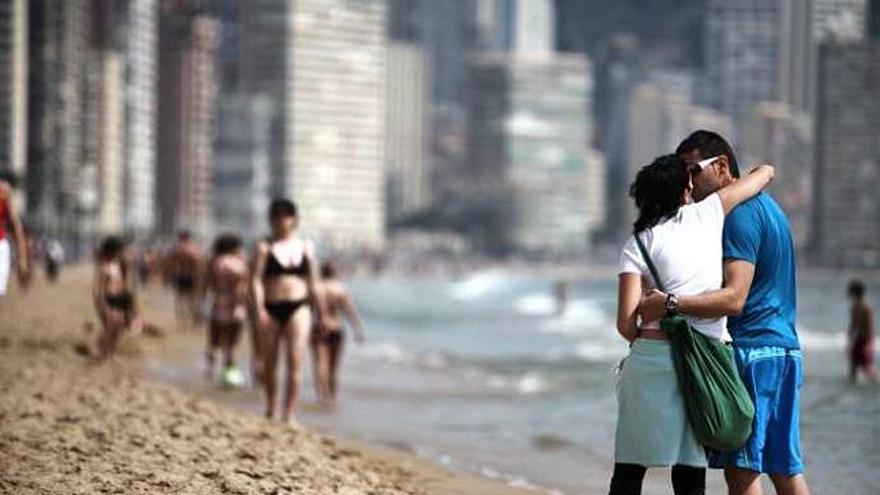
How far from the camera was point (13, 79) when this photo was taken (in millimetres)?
84312

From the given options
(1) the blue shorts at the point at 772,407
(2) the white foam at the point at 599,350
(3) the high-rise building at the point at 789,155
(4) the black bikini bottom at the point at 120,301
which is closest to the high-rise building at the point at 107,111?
(3) the high-rise building at the point at 789,155

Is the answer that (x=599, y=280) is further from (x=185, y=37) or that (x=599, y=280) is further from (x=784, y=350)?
(x=784, y=350)

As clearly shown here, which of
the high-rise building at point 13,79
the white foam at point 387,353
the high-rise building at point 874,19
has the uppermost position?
the high-rise building at point 874,19

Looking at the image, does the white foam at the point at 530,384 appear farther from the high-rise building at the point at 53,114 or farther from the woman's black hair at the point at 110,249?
the high-rise building at the point at 53,114

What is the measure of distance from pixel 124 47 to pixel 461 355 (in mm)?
126647

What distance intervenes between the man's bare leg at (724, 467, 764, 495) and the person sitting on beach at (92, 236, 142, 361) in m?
9.89

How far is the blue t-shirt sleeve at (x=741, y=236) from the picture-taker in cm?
612

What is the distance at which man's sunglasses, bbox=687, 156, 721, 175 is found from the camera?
622cm

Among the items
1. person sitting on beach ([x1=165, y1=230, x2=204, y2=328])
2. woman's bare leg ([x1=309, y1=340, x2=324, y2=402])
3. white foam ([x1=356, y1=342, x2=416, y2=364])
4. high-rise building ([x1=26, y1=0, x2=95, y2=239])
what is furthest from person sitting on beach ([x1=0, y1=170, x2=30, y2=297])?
high-rise building ([x1=26, y1=0, x2=95, y2=239])

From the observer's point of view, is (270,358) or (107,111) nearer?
(270,358)

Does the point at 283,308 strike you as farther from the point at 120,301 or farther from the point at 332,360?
the point at 120,301

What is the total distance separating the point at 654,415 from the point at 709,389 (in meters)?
Result: 0.19

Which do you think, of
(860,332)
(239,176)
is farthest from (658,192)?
(239,176)

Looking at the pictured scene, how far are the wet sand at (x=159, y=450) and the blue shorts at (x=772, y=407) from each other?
7.22ft
